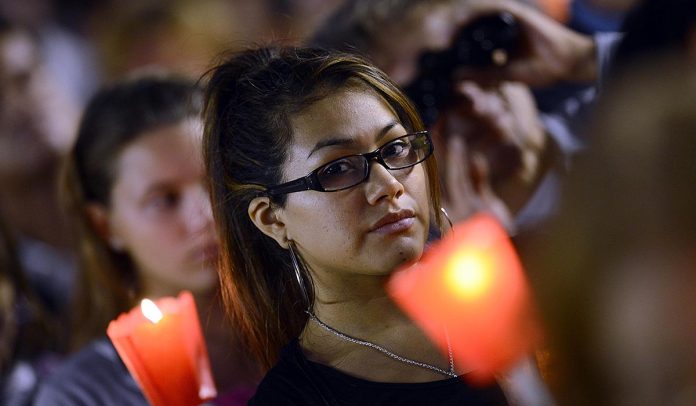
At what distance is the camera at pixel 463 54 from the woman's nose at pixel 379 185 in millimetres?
560

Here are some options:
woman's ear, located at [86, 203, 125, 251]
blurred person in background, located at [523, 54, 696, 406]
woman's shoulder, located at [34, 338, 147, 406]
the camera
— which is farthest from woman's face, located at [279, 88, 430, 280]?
woman's ear, located at [86, 203, 125, 251]

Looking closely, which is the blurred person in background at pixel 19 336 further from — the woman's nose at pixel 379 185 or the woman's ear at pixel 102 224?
the woman's nose at pixel 379 185

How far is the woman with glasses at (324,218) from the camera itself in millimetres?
1012

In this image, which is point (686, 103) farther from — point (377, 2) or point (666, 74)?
point (377, 2)

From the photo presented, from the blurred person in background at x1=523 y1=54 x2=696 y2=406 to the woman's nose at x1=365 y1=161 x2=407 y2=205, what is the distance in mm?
401

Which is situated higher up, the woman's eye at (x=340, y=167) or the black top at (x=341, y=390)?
the woman's eye at (x=340, y=167)

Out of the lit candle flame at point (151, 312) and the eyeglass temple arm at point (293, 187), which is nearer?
the eyeglass temple arm at point (293, 187)

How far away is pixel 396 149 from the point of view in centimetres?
102

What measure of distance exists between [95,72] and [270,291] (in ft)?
7.23

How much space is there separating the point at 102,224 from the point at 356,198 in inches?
35.5

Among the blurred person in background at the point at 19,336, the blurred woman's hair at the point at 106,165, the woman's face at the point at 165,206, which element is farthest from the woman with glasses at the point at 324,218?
the blurred person in background at the point at 19,336

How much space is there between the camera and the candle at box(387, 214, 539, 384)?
3.36 ft

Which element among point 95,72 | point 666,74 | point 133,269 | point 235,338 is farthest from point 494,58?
point 95,72

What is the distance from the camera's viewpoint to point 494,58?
159cm
